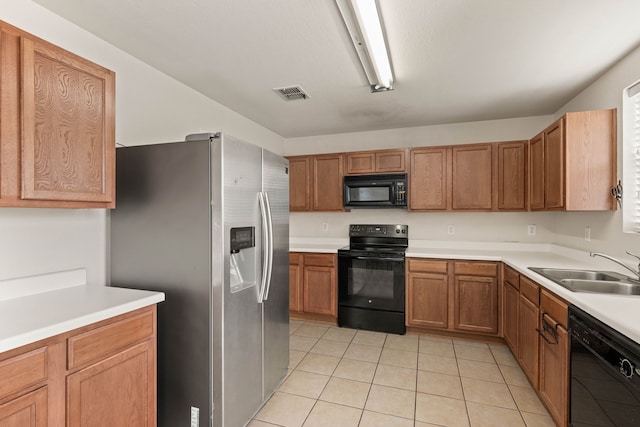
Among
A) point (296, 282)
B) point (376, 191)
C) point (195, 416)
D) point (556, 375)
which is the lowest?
point (195, 416)

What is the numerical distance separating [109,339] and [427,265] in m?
2.91

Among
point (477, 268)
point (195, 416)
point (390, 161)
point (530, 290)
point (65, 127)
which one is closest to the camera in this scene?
point (65, 127)

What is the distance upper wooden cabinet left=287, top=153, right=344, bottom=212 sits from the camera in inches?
161

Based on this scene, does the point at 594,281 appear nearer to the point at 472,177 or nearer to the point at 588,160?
the point at 588,160

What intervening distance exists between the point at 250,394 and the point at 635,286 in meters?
2.47

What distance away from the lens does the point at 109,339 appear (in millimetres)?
1381

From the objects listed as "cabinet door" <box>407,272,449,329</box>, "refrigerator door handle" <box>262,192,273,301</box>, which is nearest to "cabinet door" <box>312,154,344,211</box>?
"cabinet door" <box>407,272,449,329</box>

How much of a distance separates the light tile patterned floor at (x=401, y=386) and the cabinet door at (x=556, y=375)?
0.59 ft

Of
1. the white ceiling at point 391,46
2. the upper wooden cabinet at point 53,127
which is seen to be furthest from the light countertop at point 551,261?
the upper wooden cabinet at point 53,127

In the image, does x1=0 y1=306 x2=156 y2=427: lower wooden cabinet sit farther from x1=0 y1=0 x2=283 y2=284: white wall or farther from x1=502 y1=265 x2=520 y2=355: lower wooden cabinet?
x1=502 y1=265 x2=520 y2=355: lower wooden cabinet

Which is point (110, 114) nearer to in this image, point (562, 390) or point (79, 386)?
point (79, 386)

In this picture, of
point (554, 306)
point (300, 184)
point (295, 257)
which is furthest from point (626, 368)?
point (300, 184)

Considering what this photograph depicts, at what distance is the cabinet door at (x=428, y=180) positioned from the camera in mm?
3680

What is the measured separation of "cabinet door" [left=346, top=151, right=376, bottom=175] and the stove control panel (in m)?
0.73
